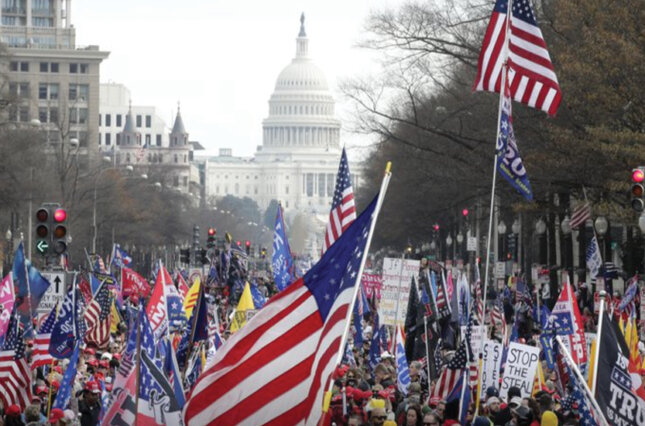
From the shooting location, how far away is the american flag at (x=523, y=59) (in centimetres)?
1931

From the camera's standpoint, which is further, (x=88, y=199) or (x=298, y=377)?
(x=88, y=199)

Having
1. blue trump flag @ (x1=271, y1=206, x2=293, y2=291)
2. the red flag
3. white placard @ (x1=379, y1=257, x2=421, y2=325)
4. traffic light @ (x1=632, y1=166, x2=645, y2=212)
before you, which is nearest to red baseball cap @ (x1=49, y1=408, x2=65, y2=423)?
blue trump flag @ (x1=271, y1=206, x2=293, y2=291)

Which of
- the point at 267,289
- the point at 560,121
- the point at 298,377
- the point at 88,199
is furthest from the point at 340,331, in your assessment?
the point at 88,199

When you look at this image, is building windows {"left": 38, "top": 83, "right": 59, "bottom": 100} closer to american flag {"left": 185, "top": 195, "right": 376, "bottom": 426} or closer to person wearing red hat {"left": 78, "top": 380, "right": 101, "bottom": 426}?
person wearing red hat {"left": 78, "top": 380, "right": 101, "bottom": 426}

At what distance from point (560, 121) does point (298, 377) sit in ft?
100

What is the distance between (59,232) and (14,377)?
24.3ft

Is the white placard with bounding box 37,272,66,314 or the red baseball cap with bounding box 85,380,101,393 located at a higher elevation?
the white placard with bounding box 37,272,66,314

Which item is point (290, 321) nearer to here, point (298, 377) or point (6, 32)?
point (298, 377)

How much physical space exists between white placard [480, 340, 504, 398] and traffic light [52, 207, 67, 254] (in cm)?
709

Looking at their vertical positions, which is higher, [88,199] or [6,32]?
[6,32]

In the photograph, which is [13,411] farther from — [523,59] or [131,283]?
[131,283]

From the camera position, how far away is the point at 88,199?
295 feet

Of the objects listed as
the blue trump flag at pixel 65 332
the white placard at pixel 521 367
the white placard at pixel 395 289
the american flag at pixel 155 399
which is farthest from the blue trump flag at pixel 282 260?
the american flag at pixel 155 399

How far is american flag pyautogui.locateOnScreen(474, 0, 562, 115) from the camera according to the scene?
19312mm
